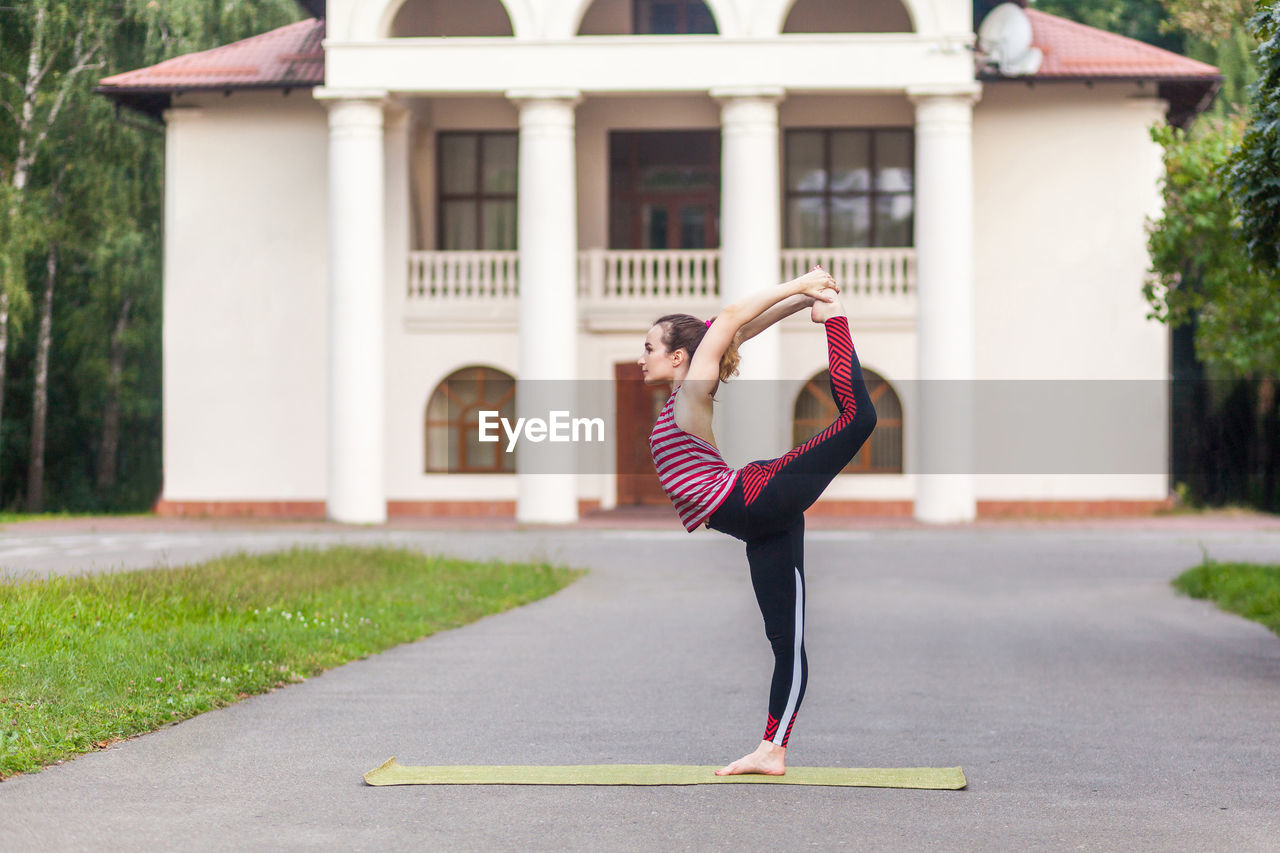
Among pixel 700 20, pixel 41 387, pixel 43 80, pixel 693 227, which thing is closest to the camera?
pixel 700 20

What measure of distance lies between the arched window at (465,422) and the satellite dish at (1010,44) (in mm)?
10171

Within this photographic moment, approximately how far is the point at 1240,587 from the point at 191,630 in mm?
9123

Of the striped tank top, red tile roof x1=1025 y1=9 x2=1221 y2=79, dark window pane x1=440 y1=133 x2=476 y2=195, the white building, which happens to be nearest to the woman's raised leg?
the striped tank top

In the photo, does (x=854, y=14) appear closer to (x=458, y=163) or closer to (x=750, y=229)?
(x=750, y=229)

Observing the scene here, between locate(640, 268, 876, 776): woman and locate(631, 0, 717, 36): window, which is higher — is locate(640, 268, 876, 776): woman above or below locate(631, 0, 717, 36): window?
below

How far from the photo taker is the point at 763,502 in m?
6.29

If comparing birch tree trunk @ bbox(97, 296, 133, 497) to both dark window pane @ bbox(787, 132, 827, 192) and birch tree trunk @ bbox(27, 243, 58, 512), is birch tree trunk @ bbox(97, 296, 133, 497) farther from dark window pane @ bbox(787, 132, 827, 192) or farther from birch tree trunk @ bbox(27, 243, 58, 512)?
dark window pane @ bbox(787, 132, 827, 192)

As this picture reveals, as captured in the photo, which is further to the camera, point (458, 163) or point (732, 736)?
point (458, 163)

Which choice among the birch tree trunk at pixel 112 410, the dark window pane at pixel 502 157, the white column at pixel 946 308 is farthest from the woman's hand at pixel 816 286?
the birch tree trunk at pixel 112 410

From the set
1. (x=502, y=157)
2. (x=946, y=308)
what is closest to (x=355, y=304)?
(x=502, y=157)

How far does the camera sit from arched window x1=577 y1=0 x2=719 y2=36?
30.7m

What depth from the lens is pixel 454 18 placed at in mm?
30406

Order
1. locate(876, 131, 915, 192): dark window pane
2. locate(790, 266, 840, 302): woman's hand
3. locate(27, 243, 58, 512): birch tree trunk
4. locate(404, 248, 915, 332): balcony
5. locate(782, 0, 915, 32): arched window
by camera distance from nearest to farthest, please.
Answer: locate(790, 266, 840, 302): woman's hand → locate(404, 248, 915, 332): balcony → locate(782, 0, 915, 32): arched window → locate(876, 131, 915, 192): dark window pane → locate(27, 243, 58, 512): birch tree trunk

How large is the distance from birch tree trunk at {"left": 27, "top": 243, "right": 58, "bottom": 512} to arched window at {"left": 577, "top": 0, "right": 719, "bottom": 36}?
13.6 metres
